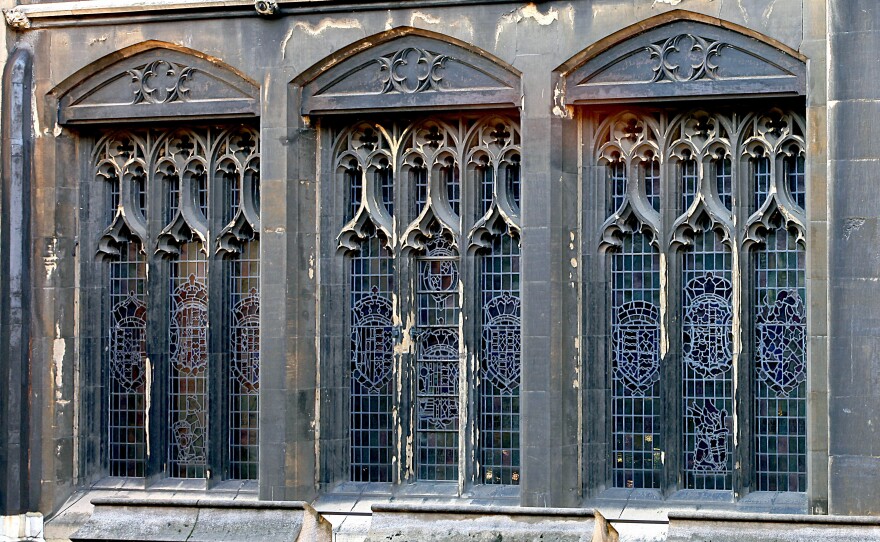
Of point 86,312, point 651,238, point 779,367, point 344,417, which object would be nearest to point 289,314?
point 344,417

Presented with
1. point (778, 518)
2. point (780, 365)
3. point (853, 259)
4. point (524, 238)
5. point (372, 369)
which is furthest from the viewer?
point (372, 369)

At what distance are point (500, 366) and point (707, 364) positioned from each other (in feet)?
6.27

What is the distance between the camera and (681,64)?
47.2 ft

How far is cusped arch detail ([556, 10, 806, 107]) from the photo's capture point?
1408 cm

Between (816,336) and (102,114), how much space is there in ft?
23.3

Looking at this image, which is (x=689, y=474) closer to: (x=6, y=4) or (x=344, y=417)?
(x=344, y=417)

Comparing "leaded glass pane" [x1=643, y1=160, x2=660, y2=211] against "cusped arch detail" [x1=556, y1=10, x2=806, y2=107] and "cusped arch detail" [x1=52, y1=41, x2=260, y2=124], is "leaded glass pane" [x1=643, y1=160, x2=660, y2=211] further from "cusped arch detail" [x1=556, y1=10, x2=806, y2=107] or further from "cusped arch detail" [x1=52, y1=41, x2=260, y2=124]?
"cusped arch detail" [x1=52, y1=41, x2=260, y2=124]

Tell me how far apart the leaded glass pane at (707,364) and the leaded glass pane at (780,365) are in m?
0.27

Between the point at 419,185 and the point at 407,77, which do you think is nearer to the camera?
the point at 407,77

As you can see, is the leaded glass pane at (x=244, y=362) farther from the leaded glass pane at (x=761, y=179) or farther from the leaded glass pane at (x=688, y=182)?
the leaded glass pane at (x=761, y=179)

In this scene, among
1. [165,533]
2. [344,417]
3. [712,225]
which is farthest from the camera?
[344,417]

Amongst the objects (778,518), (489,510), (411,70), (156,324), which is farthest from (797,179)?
(156,324)

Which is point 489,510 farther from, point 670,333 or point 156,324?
point 156,324

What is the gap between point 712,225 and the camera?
14602 millimetres
